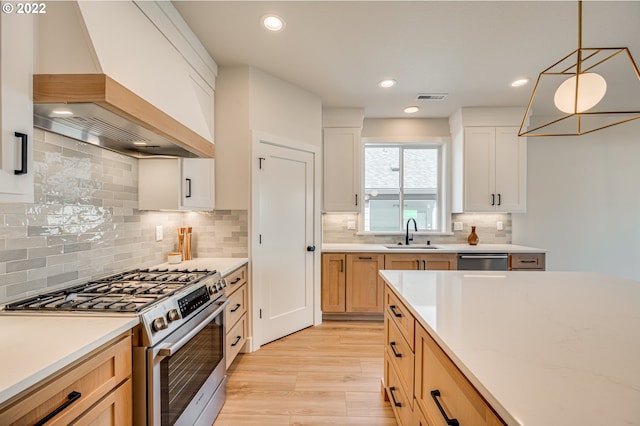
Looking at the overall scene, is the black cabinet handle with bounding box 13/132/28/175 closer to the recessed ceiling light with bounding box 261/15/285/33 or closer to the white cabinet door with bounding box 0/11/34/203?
the white cabinet door with bounding box 0/11/34/203

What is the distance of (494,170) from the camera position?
3.57 m

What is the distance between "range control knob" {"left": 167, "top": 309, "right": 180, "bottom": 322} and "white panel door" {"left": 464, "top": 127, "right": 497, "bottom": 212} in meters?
3.49

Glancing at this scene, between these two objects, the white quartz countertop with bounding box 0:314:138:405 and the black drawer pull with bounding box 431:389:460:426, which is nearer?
the white quartz countertop with bounding box 0:314:138:405

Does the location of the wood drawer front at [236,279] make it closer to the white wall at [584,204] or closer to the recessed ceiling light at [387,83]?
the recessed ceiling light at [387,83]

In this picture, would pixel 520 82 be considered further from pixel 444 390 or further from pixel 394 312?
pixel 444 390

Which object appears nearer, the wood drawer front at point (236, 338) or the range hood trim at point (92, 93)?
the range hood trim at point (92, 93)

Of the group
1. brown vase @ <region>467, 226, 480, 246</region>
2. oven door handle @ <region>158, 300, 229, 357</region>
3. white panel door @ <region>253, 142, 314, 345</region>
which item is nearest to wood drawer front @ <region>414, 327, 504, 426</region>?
oven door handle @ <region>158, 300, 229, 357</region>

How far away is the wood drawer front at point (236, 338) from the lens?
213cm

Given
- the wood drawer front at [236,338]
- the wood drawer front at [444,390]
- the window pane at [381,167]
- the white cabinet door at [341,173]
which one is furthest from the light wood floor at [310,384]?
the window pane at [381,167]

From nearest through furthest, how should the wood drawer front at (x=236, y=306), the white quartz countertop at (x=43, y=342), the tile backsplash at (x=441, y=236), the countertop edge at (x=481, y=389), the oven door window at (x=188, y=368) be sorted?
the countertop edge at (x=481, y=389)
the white quartz countertop at (x=43, y=342)
the oven door window at (x=188, y=368)
the wood drawer front at (x=236, y=306)
the tile backsplash at (x=441, y=236)

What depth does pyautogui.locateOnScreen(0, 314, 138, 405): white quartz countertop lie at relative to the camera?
0.70 meters

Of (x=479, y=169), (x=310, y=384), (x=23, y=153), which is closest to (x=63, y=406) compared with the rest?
(x=23, y=153)

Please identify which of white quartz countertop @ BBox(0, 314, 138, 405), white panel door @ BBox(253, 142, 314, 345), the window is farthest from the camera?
the window

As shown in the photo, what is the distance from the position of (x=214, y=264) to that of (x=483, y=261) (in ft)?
9.76
